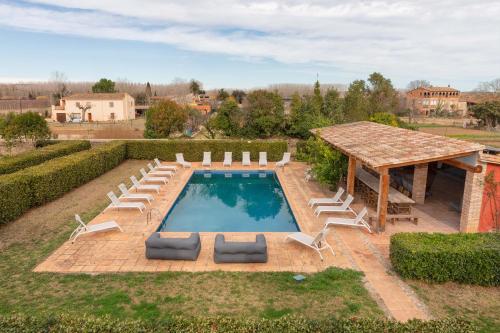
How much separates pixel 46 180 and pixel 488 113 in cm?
5072

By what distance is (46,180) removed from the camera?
13.2 metres

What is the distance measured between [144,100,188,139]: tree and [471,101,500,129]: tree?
3928 cm

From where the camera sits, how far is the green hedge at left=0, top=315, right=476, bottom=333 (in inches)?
186

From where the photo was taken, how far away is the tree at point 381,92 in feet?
130

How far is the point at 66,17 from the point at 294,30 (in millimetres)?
16500

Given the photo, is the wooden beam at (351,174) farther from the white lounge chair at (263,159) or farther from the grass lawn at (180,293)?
the white lounge chair at (263,159)

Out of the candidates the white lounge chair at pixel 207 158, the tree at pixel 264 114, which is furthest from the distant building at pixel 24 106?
the white lounge chair at pixel 207 158

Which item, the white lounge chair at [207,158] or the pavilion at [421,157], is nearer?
the pavilion at [421,157]

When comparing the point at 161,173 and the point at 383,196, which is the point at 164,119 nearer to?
the point at 161,173

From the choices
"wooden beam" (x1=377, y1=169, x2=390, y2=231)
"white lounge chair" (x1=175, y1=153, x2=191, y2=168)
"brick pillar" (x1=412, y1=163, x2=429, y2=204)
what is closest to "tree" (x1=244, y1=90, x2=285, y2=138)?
"white lounge chair" (x1=175, y1=153, x2=191, y2=168)

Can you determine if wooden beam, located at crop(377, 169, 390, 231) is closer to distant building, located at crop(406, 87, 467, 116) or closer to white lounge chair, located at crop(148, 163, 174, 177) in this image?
white lounge chair, located at crop(148, 163, 174, 177)

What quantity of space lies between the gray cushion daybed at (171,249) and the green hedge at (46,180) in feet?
19.2

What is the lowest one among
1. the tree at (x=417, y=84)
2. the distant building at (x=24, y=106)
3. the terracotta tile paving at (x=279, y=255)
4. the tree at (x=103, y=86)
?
the terracotta tile paving at (x=279, y=255)

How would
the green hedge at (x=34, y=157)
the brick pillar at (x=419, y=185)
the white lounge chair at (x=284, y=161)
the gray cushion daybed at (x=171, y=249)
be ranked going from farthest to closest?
the white lounge chair at (x=284, y=161)
the green hedge at (x=34, y=157)
the brick pillar at (x=419, y=185)
the gray cushion daybed at (x=171, y=249)
